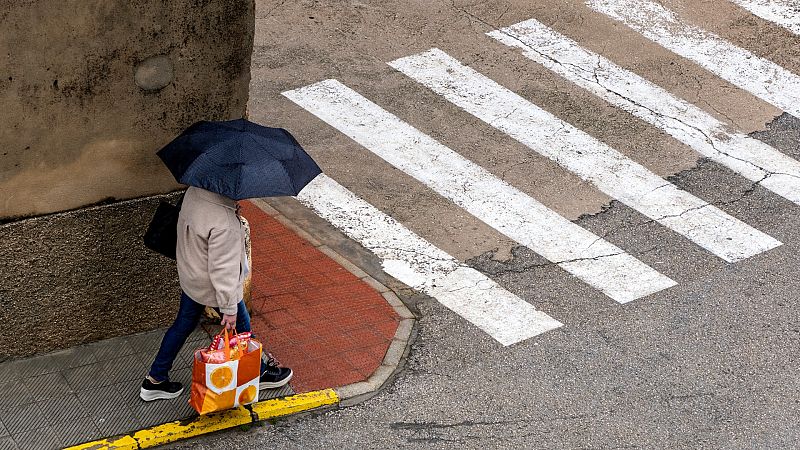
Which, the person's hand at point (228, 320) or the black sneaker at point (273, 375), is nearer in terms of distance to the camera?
the person's hand at point (228, 320)

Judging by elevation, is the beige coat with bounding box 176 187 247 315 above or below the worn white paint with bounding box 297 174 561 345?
above

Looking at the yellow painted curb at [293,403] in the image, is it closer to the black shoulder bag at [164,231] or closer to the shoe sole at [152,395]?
the shoe sole at [152,395]

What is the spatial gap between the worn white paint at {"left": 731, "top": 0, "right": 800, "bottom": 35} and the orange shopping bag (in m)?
8.98

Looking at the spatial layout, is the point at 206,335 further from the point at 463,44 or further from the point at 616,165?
the point at 463,44

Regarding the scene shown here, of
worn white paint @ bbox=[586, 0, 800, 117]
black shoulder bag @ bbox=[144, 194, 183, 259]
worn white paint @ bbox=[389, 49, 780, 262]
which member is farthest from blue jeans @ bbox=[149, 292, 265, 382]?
worn white paint @ bbox=[586, 0, 800, 117]

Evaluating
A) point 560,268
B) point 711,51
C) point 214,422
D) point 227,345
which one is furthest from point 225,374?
point 711,51

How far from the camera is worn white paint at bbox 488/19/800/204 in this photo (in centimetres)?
1195

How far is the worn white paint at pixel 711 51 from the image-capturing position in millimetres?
13352

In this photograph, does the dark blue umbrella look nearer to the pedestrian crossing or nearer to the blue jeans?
the blue jeans

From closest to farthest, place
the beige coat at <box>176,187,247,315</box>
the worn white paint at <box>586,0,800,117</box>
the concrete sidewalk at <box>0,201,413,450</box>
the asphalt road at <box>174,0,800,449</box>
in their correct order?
the beige coat at <box>176,187,247,315</box> → the concrete sidewalk at <box>0,201,413,450</box> → the asphalt road at <box>174,0,800,449</box> → the worn white paint at <box>586,0,800,117</box>

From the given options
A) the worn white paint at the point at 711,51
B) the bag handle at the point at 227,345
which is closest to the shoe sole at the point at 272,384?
the bag handle at the point at 227,345

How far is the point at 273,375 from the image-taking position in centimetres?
857

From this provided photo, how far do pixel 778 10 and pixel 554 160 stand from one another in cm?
460

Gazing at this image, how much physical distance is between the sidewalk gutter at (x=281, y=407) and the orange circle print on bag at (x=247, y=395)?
0.82 ft
